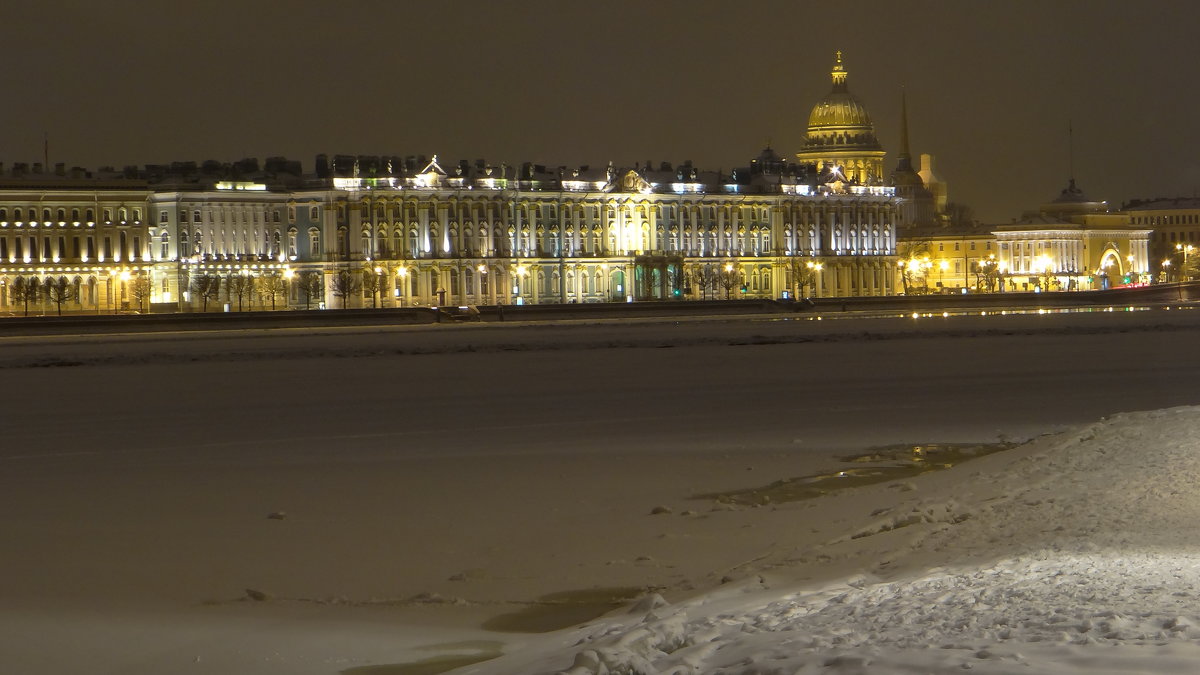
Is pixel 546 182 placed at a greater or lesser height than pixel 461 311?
greater

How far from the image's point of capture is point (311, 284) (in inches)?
3546

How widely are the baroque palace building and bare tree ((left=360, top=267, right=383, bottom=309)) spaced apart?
19 centimetres

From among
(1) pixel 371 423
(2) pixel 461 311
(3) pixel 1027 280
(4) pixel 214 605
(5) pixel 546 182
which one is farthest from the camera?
(3) pixel 1027 280

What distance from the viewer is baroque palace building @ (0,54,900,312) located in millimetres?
86562

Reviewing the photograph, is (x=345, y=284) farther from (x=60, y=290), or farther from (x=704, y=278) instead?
(x=704, y=278)

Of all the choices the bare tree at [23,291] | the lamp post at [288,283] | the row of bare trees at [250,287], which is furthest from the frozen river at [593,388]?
the lamp post at [288,283]

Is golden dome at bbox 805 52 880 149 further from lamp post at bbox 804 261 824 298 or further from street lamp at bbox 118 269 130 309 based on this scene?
street lamp at bbox 118 269 130 309

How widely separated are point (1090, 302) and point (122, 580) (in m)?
82.0

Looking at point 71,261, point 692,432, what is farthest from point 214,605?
point 71,261

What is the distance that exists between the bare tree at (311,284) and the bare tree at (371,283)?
1606 mm

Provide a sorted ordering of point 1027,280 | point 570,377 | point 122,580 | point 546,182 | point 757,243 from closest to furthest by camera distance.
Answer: point 122,580 → point 570,377 → point 546,182 → point 757,243 → point 1027,280

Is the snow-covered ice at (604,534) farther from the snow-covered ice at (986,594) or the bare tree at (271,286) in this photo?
the bare tree at (271,286)

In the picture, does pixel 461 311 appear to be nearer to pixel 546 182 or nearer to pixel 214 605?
pixel 546 182

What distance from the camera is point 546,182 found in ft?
331
